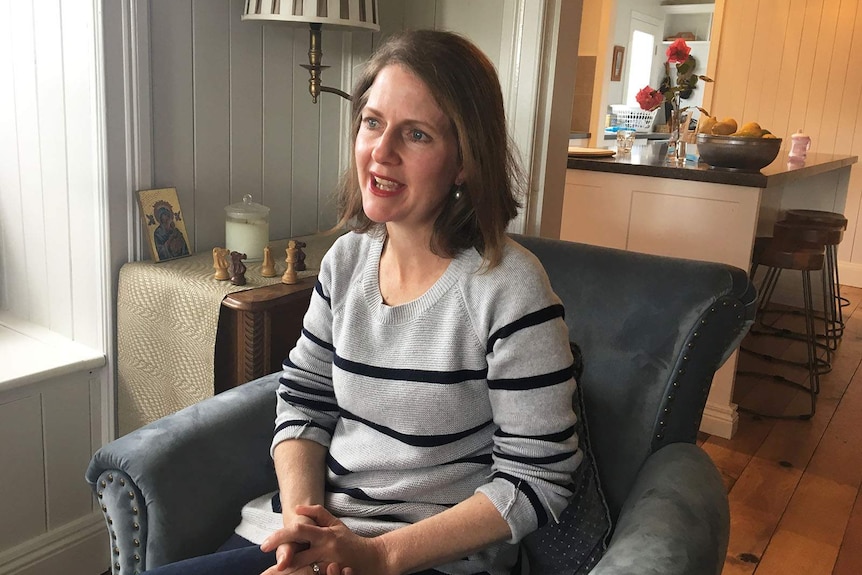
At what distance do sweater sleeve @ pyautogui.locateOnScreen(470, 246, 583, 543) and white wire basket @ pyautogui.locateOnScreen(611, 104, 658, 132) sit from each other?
631 cm

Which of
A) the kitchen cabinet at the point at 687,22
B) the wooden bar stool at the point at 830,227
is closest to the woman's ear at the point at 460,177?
the wooden bar stool at the point at 830,227

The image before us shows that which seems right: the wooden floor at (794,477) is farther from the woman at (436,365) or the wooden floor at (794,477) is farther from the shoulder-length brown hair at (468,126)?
the shoulder-length brown hair at (468,126)

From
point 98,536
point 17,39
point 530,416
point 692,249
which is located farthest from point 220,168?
point 692,249

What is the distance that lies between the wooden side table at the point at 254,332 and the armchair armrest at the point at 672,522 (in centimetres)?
80

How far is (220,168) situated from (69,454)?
79 centimetres

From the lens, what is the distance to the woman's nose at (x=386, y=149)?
1042 millimetres

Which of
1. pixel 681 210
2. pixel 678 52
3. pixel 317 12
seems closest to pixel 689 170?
pixel 681 210

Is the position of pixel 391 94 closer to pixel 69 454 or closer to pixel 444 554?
pixel 444 554

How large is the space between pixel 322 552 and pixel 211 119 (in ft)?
4.21

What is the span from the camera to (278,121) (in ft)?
6.93

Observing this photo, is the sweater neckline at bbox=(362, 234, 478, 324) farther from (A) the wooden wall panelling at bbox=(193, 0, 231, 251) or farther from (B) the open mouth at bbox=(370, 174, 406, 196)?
(A) the wooden wall panelling at bbox=(193, 0, 231, 251)

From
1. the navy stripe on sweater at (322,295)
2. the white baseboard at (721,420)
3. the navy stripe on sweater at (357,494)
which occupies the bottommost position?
the white baseboard at (721,420)

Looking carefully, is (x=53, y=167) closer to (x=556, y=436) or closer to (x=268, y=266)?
(x=268, y=266)

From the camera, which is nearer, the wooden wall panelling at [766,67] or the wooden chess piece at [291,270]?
the wooden chess piece at [291,270]
